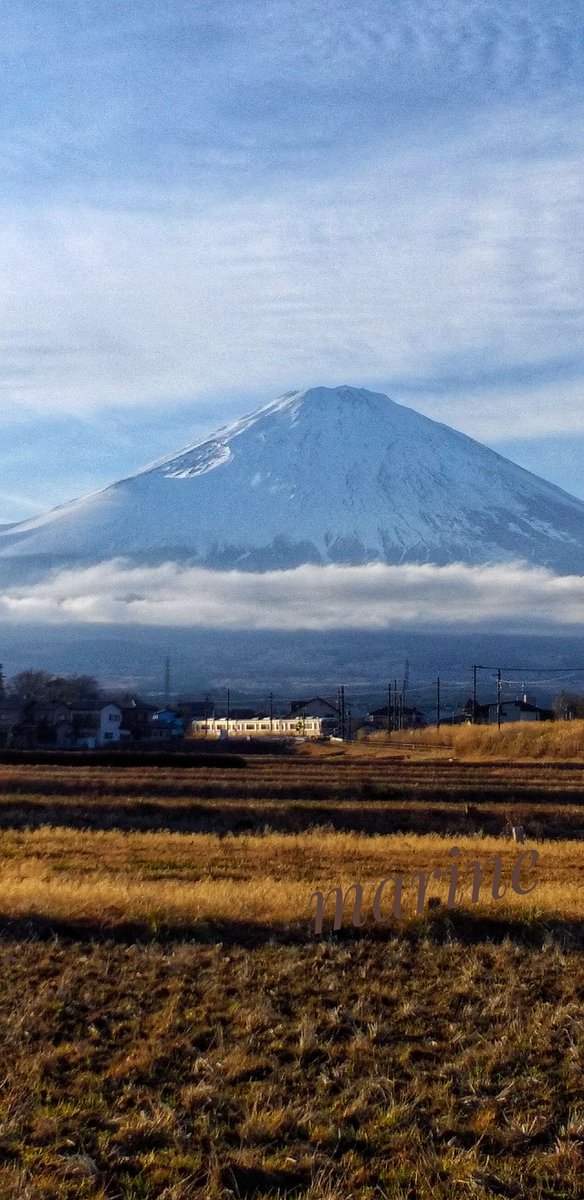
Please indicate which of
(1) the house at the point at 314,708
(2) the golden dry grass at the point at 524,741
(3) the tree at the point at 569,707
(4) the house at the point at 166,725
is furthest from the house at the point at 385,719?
(2) the golden dry grass at the point at 524,741

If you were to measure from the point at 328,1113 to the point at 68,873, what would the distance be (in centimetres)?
984

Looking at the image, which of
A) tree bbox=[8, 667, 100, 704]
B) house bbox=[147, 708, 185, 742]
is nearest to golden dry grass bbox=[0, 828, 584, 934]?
house bbox=[147, 708, 185, 742]

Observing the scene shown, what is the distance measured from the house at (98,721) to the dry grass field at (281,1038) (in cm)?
9499

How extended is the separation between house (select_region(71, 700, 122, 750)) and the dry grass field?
9499 centimetres

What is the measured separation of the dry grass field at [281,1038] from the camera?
6.97 meters

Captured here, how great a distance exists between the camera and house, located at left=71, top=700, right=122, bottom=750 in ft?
364

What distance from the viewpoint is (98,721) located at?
115 metres

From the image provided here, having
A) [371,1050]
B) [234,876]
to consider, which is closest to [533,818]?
[234,876]

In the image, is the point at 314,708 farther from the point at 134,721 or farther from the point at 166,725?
the point at 134,721

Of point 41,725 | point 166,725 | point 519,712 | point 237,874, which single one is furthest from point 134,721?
point 237,874

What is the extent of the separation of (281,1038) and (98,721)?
108141mm

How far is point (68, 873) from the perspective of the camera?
16.9 metres

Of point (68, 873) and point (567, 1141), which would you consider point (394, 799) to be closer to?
point (68, 873)

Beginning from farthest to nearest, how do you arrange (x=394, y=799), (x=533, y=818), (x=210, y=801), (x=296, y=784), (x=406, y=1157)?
(x=296, y=784), (x=394, y=799), (x=210, y=801), (x=533, y=818), (x=406, y=1157)
